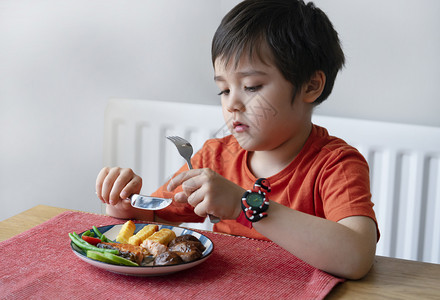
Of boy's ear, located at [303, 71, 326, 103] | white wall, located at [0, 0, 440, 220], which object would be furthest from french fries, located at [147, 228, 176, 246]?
white wall, located at [0, 0, 440, 220]

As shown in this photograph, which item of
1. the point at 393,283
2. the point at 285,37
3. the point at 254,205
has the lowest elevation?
the point at 393,283

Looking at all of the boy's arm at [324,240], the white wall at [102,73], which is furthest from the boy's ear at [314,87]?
the white wall at [102,73]

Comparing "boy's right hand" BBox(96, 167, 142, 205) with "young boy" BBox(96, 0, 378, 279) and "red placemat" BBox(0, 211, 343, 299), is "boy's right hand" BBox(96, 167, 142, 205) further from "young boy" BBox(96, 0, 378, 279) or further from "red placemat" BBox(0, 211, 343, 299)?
"red placemat" BBox(0, 211, 343, 299)

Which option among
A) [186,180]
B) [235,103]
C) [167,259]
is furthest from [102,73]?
[167,259]

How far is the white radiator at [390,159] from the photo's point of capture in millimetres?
1508

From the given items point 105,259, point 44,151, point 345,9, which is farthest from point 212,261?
point 44,151

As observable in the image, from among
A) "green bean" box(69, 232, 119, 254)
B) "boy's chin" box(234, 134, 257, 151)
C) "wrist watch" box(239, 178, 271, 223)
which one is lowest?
"green bean" box(69, 232, 119, 254)

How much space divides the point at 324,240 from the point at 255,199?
0.39ft

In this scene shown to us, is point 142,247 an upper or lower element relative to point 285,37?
lower

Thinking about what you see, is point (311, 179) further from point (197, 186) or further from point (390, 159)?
point (390, 159)

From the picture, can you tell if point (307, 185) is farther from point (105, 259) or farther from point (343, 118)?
point (343, 118)

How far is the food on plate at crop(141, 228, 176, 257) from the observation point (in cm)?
81

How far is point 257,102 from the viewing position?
0.99 meters

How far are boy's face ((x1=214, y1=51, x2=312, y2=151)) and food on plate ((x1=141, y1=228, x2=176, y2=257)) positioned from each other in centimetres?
24
